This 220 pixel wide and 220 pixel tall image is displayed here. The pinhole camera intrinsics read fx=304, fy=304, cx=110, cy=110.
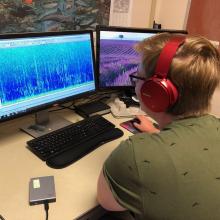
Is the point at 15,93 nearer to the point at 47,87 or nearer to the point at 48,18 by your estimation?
the point at 47,87

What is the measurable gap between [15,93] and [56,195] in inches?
17.7

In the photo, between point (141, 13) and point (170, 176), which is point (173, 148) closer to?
point (170, 176)

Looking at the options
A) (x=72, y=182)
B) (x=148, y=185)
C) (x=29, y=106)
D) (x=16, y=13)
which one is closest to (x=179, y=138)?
(x=148, y=185)

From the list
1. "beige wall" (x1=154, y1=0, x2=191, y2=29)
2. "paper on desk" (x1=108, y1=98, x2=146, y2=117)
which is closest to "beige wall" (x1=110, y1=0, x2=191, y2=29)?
"beige wall" (x1=154, y1=0, x2=191, y2=29)

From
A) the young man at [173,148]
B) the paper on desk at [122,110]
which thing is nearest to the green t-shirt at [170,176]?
the young man at [173,148]

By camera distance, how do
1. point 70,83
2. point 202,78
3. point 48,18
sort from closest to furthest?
point 202,78 < point 70,83 < point 48,18

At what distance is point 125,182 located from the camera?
2.52 feet

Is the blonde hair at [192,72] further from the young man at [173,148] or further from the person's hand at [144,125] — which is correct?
the person's hand at [144,125]

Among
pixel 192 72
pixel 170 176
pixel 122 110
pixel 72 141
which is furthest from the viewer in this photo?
pixel 122 110

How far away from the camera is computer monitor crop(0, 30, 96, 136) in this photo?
1.16 m

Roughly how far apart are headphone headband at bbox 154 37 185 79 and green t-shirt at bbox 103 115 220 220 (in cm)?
18

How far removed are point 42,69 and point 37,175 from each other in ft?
1.48

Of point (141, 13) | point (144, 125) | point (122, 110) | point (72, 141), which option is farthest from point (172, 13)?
point (72, 141)

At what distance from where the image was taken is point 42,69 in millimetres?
1267
